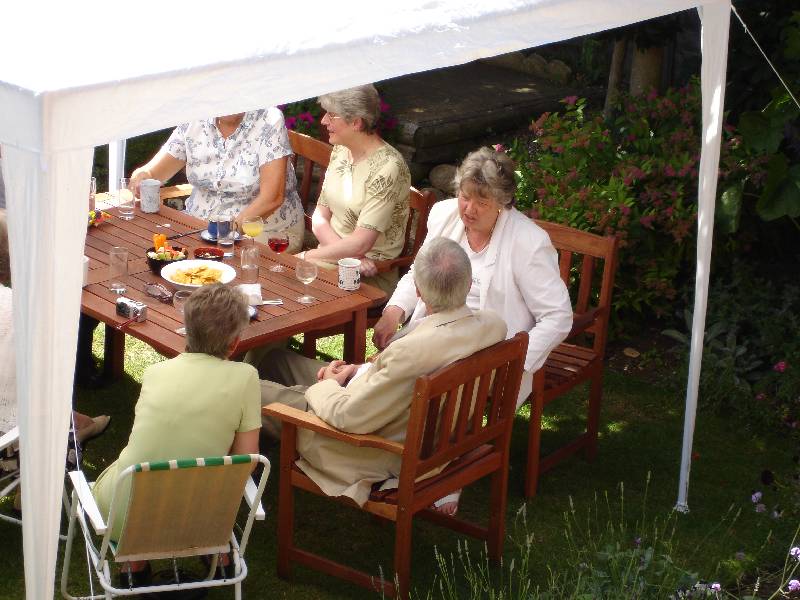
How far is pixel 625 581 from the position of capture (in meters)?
3.40

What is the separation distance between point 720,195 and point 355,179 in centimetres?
181

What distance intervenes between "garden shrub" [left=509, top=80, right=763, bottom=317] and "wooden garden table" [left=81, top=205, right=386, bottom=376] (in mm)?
1668

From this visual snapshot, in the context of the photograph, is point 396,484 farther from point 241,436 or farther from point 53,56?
point 53,56

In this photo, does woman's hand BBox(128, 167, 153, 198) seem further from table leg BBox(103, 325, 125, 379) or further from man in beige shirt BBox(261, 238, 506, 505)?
man in beige shirt BBox(261, 238, 506, 505)

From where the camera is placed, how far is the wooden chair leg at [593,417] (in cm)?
491

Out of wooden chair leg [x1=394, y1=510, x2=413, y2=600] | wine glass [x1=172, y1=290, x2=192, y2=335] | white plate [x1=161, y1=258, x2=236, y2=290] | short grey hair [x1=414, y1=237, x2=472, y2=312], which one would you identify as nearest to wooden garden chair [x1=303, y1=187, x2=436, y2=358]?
white plate [x1=161, y1=258, x2=236, y2=290]

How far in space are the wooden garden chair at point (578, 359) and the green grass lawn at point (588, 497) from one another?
110 millimetres

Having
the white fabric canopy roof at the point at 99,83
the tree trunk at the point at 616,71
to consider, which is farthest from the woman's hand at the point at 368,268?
the tree trunk at the point at 616,71

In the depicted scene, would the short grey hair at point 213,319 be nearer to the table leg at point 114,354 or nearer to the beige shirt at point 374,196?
the beige shirt at point 374,196

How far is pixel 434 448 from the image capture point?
3.78m

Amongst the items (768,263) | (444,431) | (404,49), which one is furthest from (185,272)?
(768,263)

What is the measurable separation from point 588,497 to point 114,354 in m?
2.16

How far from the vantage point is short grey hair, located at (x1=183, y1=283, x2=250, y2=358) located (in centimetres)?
348

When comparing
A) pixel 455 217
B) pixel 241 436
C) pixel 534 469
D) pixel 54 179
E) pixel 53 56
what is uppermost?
pixel 53 56
